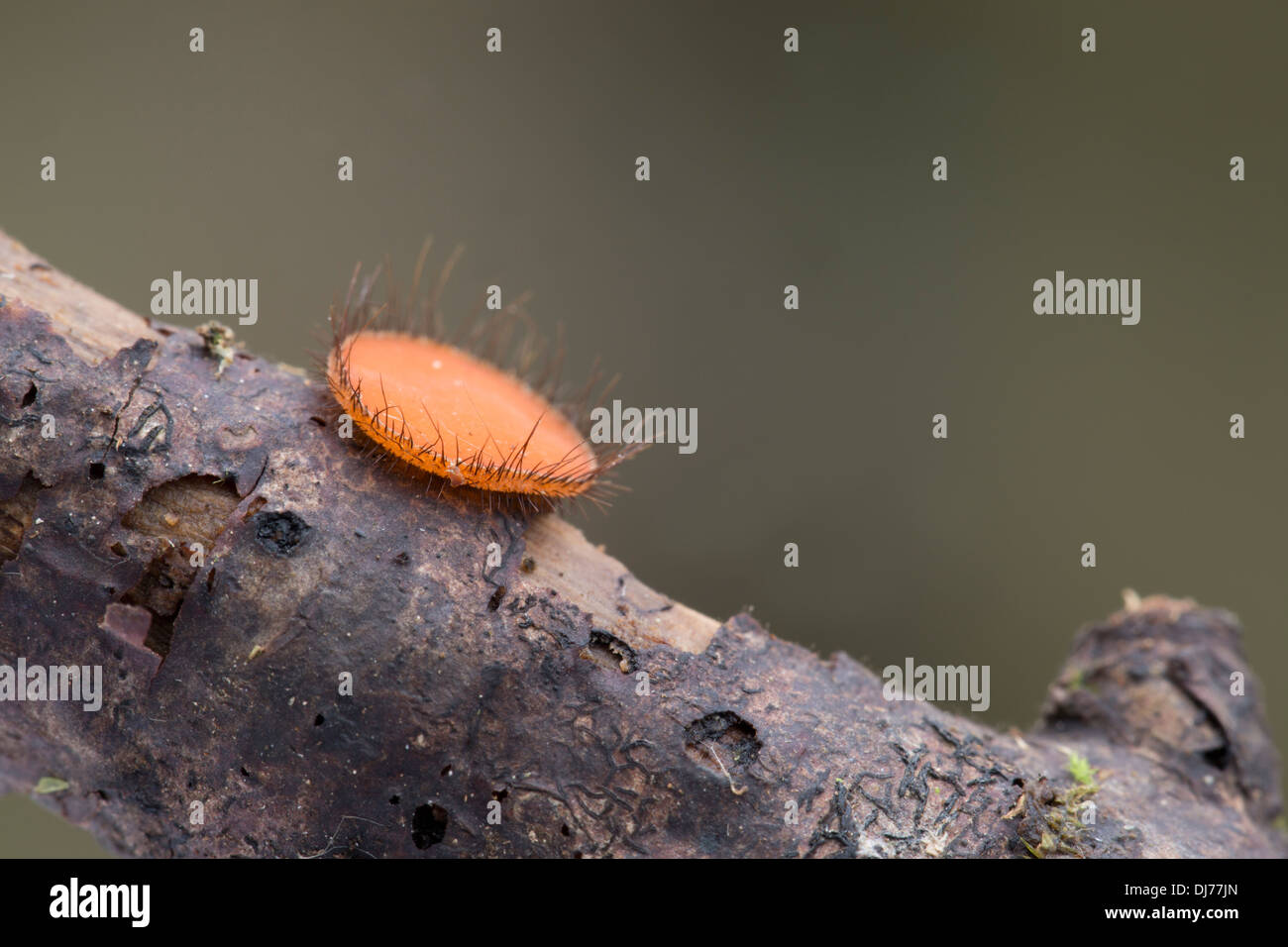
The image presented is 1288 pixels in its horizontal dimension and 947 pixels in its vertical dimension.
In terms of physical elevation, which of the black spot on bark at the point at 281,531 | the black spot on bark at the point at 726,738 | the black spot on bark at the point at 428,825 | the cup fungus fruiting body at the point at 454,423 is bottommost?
the black spot on bark at the point at 428,825

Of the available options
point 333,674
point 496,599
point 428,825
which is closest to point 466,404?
point 496,599

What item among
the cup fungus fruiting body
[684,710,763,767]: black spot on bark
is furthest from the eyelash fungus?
[684,710,763,767]: black spot on bark

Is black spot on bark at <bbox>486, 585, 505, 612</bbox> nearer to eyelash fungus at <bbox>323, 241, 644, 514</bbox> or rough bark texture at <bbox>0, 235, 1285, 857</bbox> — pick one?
rough bark texture at <bbox>0, 235, 1285, 857</bbox>

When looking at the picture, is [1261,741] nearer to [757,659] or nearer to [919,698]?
[919,698]

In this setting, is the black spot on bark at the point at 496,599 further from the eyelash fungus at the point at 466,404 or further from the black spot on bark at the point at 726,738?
the black spot on bark at the point at 726,738

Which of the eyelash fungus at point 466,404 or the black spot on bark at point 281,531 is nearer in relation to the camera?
the black spot on bark at point 281,531

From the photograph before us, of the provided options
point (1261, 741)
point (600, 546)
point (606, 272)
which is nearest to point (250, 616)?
point (600, 546)

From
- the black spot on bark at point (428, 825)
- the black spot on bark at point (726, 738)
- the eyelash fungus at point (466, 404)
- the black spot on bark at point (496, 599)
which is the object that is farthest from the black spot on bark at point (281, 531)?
the black spot on bark at point (726, 738)
